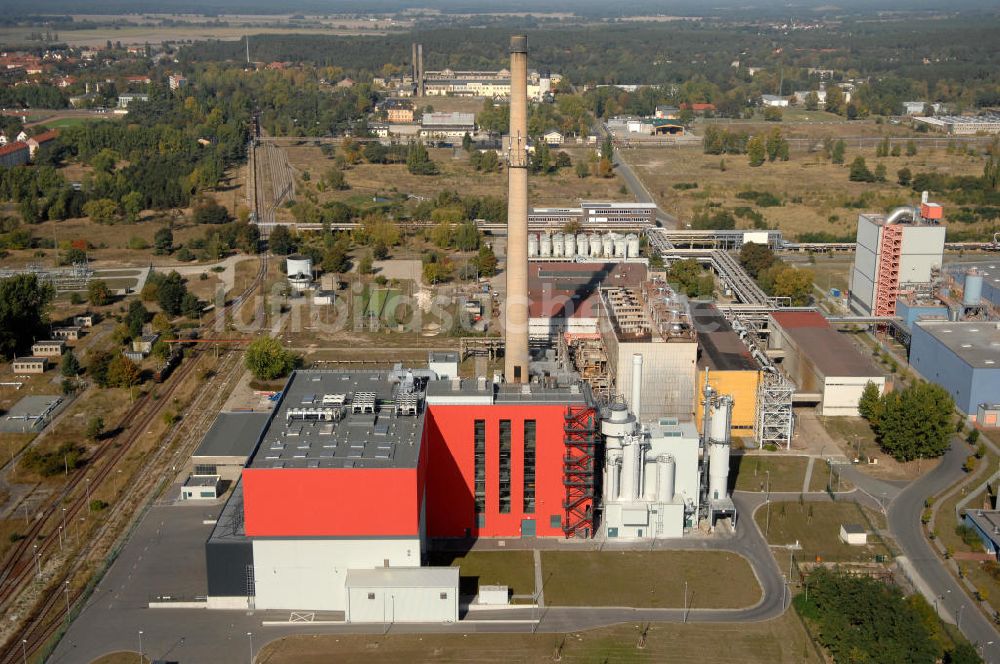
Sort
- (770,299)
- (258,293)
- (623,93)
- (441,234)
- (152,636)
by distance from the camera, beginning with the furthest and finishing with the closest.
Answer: (623,93), (441,234), (258,293), (770,299), (152,636)

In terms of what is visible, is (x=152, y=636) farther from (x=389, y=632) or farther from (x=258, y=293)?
(x=258, y=293)

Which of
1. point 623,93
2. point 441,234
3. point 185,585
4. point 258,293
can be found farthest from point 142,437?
point 623,93

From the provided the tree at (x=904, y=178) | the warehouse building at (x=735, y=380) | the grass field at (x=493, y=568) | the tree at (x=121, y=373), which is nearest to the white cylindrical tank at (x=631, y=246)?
the warehouse building at (x=735, y=380)

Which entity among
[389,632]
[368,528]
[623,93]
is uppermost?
[623,93]

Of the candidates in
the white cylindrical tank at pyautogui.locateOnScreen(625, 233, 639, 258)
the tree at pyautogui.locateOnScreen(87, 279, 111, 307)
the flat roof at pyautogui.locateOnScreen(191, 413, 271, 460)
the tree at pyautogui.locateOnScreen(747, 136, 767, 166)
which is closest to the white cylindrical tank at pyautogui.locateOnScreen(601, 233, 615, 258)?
the white cylindrical tank at pyautogui.locateOnScreen(625, 233, 639, 258)

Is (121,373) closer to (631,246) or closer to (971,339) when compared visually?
(631,246)

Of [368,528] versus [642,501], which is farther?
[642,501]

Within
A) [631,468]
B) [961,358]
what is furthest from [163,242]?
[961,358]

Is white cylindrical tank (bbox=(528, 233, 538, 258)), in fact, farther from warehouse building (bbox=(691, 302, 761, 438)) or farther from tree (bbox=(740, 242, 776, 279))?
warehouse building (bbox=(691, 302, 761, 438))
